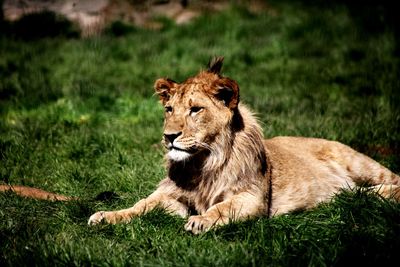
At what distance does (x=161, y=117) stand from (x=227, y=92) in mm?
3322

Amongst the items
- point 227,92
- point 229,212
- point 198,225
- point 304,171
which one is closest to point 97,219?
point 198,225

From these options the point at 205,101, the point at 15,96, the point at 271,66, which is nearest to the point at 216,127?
the point at 205,101

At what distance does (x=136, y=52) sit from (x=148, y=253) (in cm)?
726

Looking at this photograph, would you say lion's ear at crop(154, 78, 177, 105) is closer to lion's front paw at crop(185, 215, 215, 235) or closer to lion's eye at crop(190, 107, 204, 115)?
lion's eye at crop(190, 107, 204, 115)

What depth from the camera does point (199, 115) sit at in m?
4.34

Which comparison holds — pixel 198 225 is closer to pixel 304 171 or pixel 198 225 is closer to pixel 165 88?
pixel 165 88

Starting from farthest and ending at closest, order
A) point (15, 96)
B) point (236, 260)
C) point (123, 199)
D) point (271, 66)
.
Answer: point (271, 66) < point (15, 96) < point (123, 199) < point (236, 260)

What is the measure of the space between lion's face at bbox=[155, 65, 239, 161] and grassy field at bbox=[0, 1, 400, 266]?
0.57 m

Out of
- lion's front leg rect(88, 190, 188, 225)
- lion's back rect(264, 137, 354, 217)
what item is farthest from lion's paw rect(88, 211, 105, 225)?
lion's back rect(264, 137, 354, 217)

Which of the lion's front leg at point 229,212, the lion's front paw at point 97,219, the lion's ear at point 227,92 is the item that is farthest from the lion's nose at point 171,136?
the lion's front paw at point 97,219

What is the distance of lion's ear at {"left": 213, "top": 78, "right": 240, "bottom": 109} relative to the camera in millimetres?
4316

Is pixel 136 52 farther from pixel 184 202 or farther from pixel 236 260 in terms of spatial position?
pixel 236 260

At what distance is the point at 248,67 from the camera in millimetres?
9859

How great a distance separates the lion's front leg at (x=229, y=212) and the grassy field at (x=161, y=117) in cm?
7
